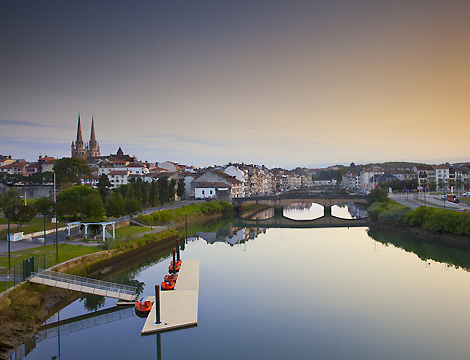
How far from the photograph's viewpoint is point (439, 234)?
111ft

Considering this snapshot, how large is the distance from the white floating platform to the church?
98.4 metres

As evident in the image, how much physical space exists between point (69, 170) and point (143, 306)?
50.4 meters

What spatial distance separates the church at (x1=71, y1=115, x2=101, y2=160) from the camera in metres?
112

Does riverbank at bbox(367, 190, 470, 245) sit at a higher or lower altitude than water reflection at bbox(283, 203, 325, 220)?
higher

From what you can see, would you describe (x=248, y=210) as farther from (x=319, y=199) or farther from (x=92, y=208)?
(x=92, y=208)

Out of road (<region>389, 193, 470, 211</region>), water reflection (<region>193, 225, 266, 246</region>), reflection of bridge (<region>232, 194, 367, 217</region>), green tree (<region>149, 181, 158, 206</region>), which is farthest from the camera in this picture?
reflection of bridge (<region>232, 194, 367, 217</region>)

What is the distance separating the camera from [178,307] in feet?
54.0

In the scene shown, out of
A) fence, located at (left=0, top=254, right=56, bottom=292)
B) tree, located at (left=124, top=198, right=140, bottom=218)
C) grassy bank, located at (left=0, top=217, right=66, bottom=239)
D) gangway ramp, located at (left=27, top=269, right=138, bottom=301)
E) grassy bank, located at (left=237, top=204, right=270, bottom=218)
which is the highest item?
tree, located at (left=124, top=198, right=140, bottom=218)

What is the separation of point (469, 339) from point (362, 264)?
39.1ft

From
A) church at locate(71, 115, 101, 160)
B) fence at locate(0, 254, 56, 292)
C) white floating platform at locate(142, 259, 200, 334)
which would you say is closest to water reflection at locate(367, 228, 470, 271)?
white floating platform at locate(142, 259, 200, 334)

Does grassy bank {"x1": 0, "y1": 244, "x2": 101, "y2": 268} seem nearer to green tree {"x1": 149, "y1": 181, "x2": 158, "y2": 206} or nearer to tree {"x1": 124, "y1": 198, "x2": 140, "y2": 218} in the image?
tree {"x1": 124, "y1": 198, "x2": 140, "y2": 218}

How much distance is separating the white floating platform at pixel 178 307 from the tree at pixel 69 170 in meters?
45.0

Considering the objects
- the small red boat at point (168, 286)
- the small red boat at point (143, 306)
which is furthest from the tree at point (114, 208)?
the small red boat at point (143, 306)

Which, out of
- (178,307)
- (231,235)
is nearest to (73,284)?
(178,307)
